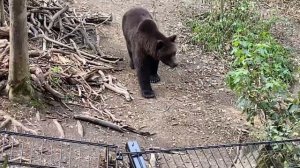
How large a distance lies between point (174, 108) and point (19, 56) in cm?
225

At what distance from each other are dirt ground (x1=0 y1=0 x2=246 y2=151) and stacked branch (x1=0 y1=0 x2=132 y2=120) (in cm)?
19

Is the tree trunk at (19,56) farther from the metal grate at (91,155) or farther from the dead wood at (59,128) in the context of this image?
the metal grate at (91,155)

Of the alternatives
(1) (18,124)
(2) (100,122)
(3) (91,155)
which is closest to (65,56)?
(2) (100,122)

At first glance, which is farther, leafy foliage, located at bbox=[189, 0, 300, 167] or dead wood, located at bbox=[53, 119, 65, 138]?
dead wood, located at bbox=[53, 119, 65, 138]

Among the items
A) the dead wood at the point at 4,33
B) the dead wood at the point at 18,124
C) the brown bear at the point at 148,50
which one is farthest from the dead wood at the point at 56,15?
the dead wood at the point at 18,124

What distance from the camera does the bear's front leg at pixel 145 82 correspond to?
7367mm

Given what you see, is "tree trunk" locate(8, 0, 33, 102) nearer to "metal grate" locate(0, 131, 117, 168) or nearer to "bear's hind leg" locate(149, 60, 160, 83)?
"metal grate" locate(0, 131, 117, 168)

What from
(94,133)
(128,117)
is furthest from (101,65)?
(94,133)

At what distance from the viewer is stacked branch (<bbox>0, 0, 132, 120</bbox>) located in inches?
261

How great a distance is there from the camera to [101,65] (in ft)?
25.7

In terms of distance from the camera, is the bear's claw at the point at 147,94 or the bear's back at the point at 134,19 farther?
the bear's back at the point at 134,19

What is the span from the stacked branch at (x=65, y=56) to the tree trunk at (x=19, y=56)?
212 mm

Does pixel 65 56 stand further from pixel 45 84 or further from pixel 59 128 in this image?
pixel 59 128

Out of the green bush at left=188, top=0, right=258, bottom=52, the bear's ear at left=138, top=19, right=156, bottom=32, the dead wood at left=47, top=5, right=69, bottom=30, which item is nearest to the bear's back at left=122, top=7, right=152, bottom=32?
the bear's ear at left=138, top=19, right=156, bottom=32
